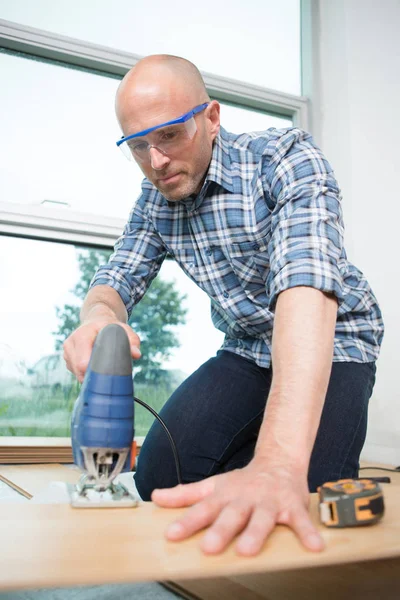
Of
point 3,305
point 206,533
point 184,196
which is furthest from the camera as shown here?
point 3,305

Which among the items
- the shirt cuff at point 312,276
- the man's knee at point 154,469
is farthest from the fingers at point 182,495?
the man's knee at point 154,469

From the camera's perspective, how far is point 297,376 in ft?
3.00

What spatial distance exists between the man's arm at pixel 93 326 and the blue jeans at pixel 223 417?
0.32 metres

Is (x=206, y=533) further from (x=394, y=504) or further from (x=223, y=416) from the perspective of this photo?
(x=223, y=416)

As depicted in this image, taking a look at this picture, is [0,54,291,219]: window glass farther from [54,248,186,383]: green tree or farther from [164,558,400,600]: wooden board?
[164,558,400,600]: wooden board

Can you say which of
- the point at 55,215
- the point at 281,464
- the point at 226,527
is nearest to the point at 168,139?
the point at 281,464

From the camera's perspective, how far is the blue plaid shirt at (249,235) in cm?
118

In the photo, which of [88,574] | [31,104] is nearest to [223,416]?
[88,574]

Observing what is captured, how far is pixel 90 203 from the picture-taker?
2.63m

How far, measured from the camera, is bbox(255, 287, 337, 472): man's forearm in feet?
2.77

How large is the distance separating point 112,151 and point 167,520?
220 centimetres

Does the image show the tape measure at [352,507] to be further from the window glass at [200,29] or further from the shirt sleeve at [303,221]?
the window glass at [200,29]

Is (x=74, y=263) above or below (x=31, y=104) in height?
below

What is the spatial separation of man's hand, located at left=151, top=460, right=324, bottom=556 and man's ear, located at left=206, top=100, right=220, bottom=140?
0.93 metres
